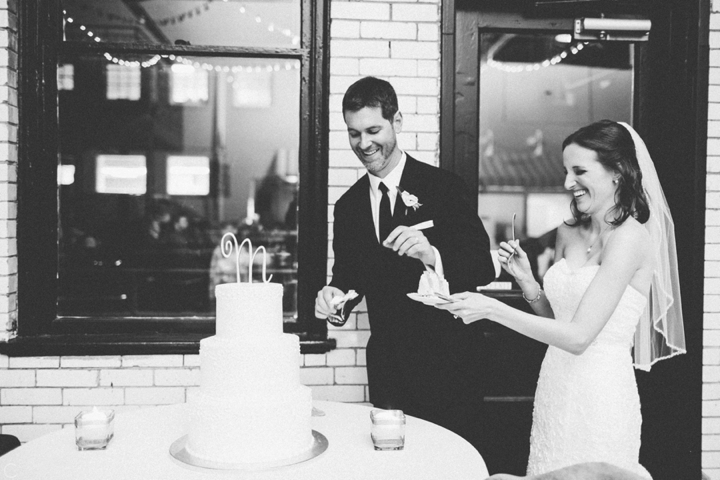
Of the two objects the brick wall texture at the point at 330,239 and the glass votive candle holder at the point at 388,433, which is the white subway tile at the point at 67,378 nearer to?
the brick wall texture at the point at 330,239

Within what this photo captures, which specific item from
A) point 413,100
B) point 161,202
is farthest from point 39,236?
point 161,202

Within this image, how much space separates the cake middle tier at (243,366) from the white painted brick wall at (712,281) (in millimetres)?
2553

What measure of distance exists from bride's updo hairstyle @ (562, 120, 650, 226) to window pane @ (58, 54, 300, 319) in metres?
1.88

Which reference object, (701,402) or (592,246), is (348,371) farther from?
(701,402)

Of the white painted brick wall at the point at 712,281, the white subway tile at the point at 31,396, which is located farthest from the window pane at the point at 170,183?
the white painted brick wall at the point at 712,281

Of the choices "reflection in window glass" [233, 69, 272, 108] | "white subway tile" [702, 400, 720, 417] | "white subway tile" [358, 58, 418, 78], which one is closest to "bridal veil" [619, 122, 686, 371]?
"white subway tile" [702, 400, 720, 417]

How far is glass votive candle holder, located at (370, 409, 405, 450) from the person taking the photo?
68.2 inches

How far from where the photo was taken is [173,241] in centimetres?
802

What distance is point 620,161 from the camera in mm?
2342

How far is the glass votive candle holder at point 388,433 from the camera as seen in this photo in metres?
1.73

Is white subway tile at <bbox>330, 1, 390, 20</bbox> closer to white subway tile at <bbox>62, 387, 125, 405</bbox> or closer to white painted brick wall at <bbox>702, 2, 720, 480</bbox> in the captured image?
white painted brick wall at <bbox>702, 2, 720, 480</bbox>

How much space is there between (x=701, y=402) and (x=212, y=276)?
5285mm

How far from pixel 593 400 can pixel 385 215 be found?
3.57 feet

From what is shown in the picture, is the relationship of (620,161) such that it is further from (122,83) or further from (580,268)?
(122,83)
